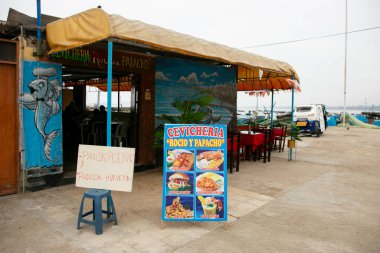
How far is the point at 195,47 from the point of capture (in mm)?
5695

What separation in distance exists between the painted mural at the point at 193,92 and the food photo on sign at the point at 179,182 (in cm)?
270

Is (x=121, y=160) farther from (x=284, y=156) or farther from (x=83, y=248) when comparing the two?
(x=284, y=156)

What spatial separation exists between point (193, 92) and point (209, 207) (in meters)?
5.22

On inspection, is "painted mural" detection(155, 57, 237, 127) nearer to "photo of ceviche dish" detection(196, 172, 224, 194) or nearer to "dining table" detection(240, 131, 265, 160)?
"dining table" detection(240, 131, 265, 160)

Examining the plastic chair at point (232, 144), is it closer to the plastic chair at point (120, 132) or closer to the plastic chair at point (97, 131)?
the plastic chair at point (120, 132)

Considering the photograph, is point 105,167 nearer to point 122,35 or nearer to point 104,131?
point 122,35

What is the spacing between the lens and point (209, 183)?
4.39 m

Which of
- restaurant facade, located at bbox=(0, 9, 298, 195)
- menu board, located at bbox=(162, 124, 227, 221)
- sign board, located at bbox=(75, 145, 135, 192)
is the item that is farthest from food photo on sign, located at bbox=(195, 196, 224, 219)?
restaurant facade, located at bbox=(0, 9, 298, 195)

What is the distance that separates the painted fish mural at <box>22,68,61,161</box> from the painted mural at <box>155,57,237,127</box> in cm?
248

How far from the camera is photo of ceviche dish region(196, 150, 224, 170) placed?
14.4 ft

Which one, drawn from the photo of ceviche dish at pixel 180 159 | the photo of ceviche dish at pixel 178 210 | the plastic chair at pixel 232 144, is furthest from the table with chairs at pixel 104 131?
the photo of ceviche dish at pixel 178 210

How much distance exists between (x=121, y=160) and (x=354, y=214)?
3994 mm

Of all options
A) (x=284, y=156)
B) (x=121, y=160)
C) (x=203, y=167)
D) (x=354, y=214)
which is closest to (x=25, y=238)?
(x=121, y=160)

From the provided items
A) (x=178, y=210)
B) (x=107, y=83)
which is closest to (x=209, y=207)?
(x=178, y=210)
